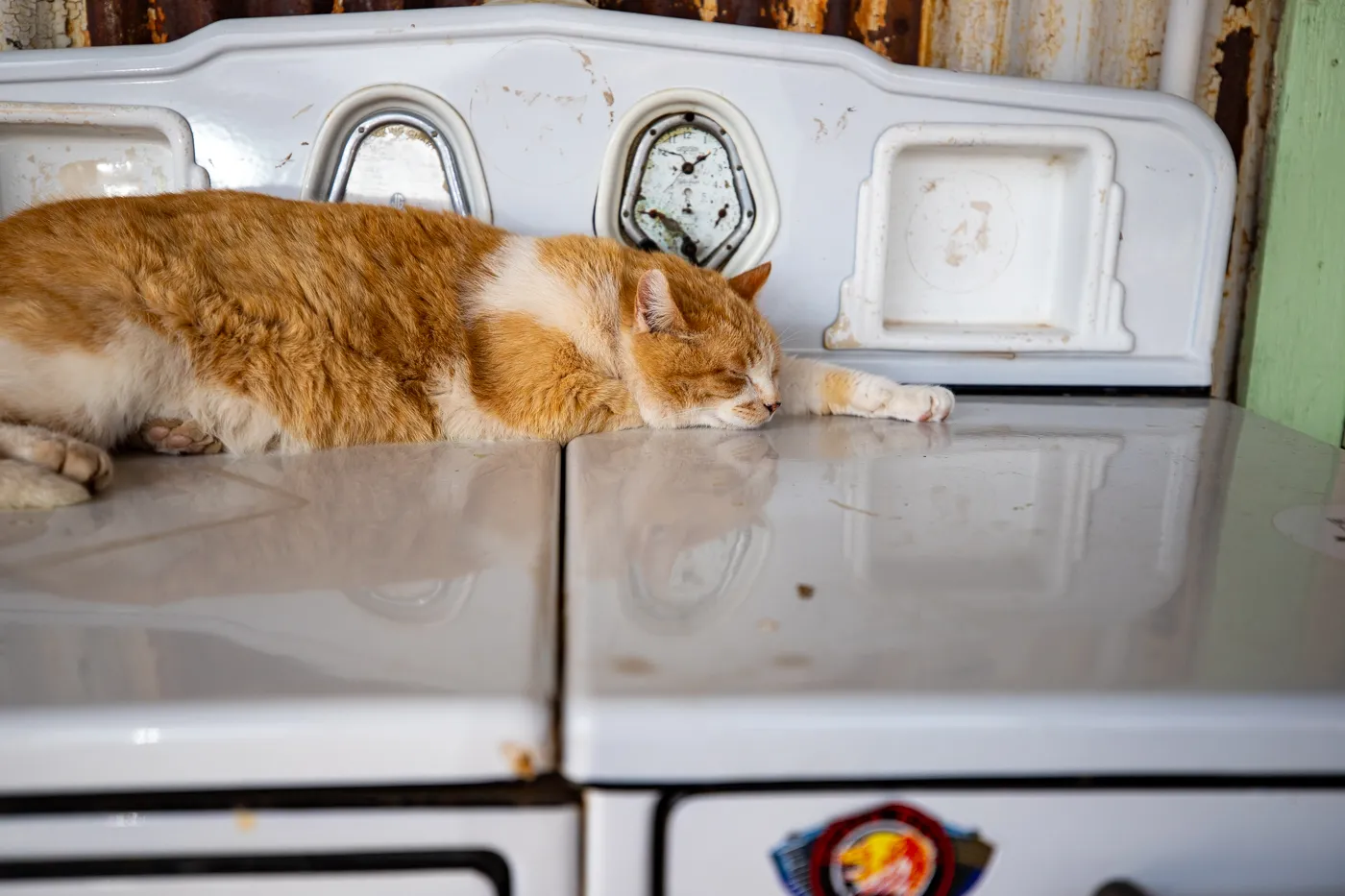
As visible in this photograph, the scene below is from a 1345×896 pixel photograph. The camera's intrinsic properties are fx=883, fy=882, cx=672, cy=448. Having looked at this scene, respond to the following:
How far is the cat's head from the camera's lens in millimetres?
1274

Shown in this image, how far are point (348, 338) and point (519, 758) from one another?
85 centimetres

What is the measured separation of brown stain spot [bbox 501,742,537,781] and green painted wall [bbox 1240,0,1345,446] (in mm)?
1456

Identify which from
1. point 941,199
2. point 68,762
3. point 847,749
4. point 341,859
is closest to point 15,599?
point 68,762

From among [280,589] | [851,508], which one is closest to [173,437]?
[280,589]

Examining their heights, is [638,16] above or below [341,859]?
above

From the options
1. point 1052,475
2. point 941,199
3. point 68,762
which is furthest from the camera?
point 941,199

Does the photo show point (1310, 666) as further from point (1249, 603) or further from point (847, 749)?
point (847, 749)

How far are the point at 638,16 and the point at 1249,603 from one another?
1.13 meters

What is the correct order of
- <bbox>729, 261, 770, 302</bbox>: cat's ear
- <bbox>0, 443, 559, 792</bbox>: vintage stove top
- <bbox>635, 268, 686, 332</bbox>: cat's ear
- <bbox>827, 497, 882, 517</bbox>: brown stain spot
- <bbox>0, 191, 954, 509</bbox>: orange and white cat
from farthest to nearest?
<bbox>729, 261, 770, 302</bbox>: cat's ear
<bbox>635, 268, 686, 332</bbox>: cat's ear
<bbox>0, 191, 954, 509</bbox>: orange and white cat
<bbox>827, 497, 882, 517</bbox>: brown stain spot
<bbox>0, 443, 559, 792</bbox>: vintage stove top

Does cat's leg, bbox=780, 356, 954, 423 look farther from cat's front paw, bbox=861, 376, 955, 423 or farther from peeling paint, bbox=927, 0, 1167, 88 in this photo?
peeling paint, bbox=927, 0, 1167, 88

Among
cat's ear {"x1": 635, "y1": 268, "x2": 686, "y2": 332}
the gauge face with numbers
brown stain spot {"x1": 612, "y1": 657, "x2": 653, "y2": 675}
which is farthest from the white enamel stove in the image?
the gauge face with numbers

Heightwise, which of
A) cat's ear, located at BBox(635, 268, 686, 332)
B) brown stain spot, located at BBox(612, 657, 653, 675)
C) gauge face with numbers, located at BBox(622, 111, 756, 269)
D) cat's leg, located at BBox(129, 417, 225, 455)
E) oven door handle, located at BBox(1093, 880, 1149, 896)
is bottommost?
oven door handle, located at BBox(1093, 880, 1149, 896)

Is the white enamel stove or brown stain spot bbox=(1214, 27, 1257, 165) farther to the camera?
brown stain spot bbox=(1214, 27, 1257, 165)

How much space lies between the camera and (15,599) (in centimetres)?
58
